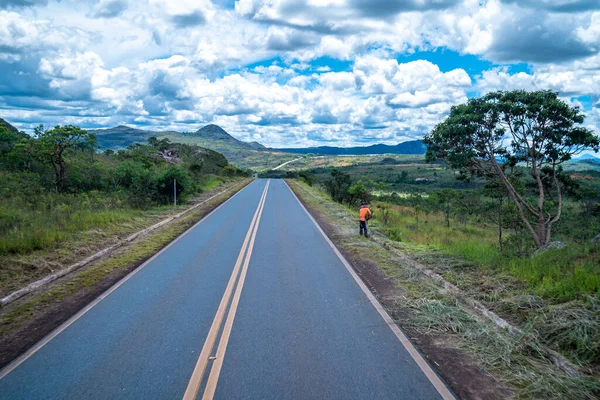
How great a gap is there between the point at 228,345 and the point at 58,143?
722 inches

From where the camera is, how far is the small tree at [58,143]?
1944cm

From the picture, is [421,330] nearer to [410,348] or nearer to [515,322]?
[410,348]

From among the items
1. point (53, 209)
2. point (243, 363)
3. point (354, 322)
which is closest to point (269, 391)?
point (243, 363)

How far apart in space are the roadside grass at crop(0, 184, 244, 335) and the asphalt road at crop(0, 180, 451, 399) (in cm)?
80

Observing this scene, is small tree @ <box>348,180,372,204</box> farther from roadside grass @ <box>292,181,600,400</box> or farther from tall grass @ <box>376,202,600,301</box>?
roadside grass @ <box>292,181,600,400</box>

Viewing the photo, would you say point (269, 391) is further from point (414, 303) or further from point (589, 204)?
point (589, 204)

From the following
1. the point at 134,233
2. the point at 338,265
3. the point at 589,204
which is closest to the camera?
the point at 338,265

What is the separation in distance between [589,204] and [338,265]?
25.5 meters

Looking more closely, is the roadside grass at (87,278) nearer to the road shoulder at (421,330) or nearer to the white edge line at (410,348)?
the white edge line at (410,348)

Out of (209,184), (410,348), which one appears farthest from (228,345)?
(209,184)

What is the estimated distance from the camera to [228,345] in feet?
17.7

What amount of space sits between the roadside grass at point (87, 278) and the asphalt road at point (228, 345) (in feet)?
2.63

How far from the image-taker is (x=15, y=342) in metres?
5.59

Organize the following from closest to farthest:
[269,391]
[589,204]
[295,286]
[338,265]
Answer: [269,391], [295,286], [338,265], [589,204]
